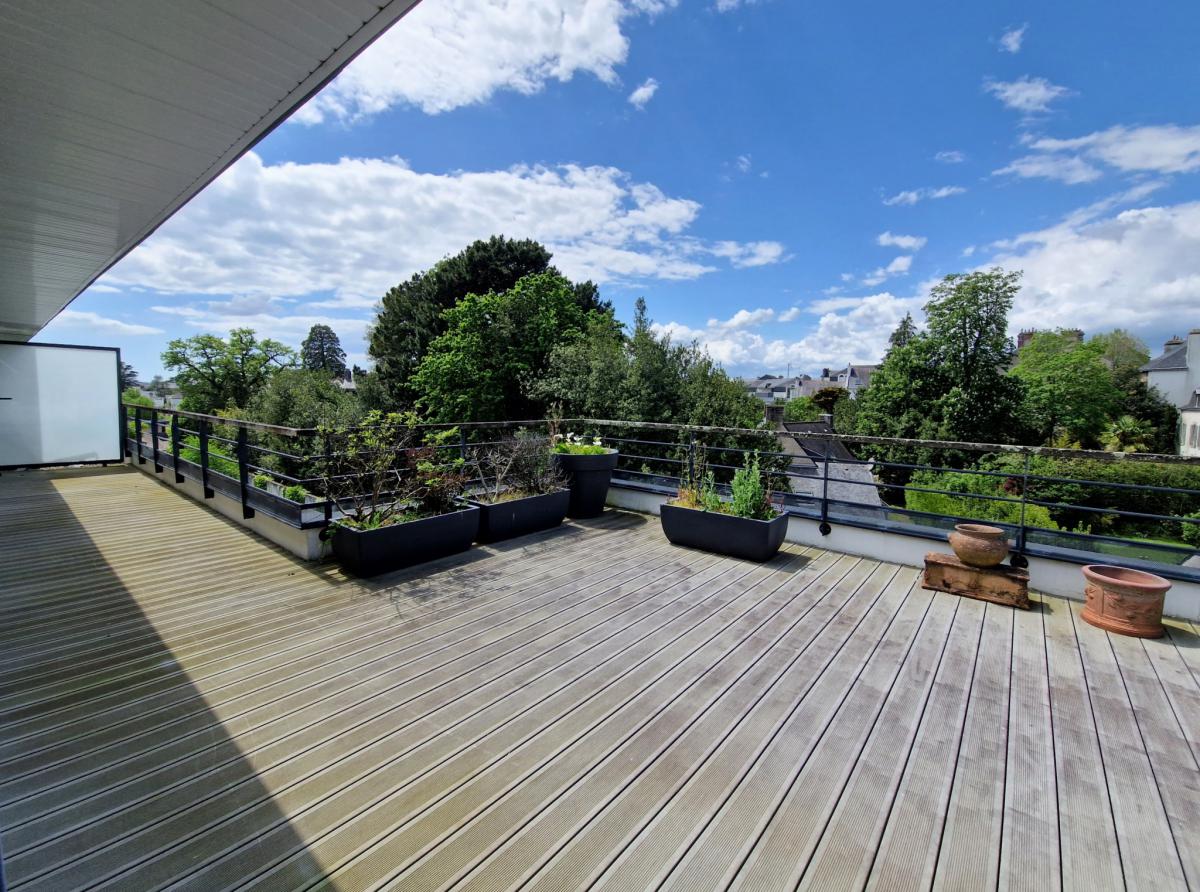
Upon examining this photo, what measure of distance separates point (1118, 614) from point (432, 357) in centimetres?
1717

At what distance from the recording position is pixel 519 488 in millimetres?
4707

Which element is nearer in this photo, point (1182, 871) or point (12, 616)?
point (1182, 871)

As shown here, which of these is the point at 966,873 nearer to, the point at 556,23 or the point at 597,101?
the point at 556,23

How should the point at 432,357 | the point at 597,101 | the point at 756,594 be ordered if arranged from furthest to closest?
the point at 432,357, the point at 597,101, the point at 756,594

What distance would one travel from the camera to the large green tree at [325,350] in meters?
54.6

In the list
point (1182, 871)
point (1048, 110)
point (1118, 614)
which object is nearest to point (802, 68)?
point (1118, 614)

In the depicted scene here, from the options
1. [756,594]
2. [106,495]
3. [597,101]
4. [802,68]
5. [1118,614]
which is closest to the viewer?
[1118,614]

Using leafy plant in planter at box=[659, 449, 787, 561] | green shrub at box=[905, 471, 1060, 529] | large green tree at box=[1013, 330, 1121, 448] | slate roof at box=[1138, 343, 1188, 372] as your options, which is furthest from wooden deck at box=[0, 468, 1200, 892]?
slate roof at box=[1138, 343, 1188, 372]

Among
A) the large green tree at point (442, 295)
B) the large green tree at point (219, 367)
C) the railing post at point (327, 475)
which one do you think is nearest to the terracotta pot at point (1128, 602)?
the railing post at point (327, 475)

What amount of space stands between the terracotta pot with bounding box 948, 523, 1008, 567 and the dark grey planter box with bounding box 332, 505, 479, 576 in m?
3.38

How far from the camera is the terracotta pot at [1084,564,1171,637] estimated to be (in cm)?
267

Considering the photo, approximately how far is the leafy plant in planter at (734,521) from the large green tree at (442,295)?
15.0 metres

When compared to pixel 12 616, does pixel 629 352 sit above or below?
above

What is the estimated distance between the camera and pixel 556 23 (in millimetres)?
4434
